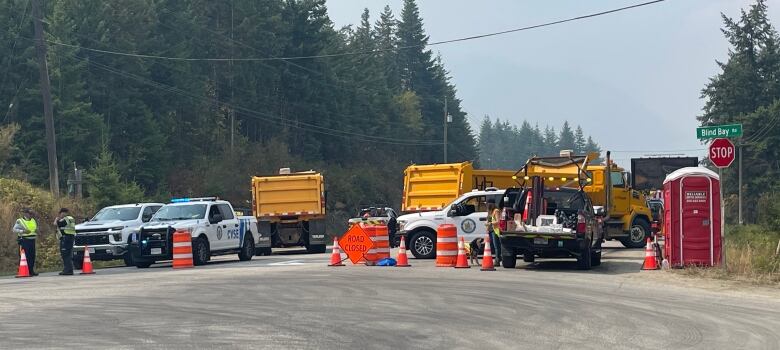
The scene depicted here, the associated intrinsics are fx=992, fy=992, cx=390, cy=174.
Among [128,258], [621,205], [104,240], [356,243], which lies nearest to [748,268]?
[356,243]

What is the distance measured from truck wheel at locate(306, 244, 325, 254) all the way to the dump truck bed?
1198mm

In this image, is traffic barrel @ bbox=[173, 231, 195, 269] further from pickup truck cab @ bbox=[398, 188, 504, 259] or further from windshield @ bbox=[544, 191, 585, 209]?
windshield @ bbox=[544, 191, 585, 209]

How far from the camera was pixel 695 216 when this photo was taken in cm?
2147

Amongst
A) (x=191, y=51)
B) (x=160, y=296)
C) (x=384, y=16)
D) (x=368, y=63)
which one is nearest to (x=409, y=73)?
(x=384, y=16)

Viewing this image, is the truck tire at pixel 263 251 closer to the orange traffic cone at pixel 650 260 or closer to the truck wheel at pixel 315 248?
the truck wheel at pixel 315 248

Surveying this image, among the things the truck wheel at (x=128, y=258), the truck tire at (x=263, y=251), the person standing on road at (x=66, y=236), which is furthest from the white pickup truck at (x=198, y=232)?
the truck tire at (x=263, y=251)

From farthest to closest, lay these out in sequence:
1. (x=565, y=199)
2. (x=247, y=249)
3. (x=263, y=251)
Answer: (x=263, y=251) → (x=247, y=249) → (x=565, y=199)

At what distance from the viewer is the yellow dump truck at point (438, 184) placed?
3097cm

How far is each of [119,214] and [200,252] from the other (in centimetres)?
343

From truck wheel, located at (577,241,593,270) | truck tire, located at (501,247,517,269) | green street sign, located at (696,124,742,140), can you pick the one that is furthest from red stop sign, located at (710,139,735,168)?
truck tire, located at (501,247,517,269)

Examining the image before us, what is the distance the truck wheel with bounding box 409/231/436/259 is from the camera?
2702 centimetres

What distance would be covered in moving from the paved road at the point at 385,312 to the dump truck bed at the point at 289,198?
12.4 meters

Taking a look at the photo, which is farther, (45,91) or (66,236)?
(45,91)

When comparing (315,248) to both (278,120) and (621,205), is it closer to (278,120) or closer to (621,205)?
(621,205)
